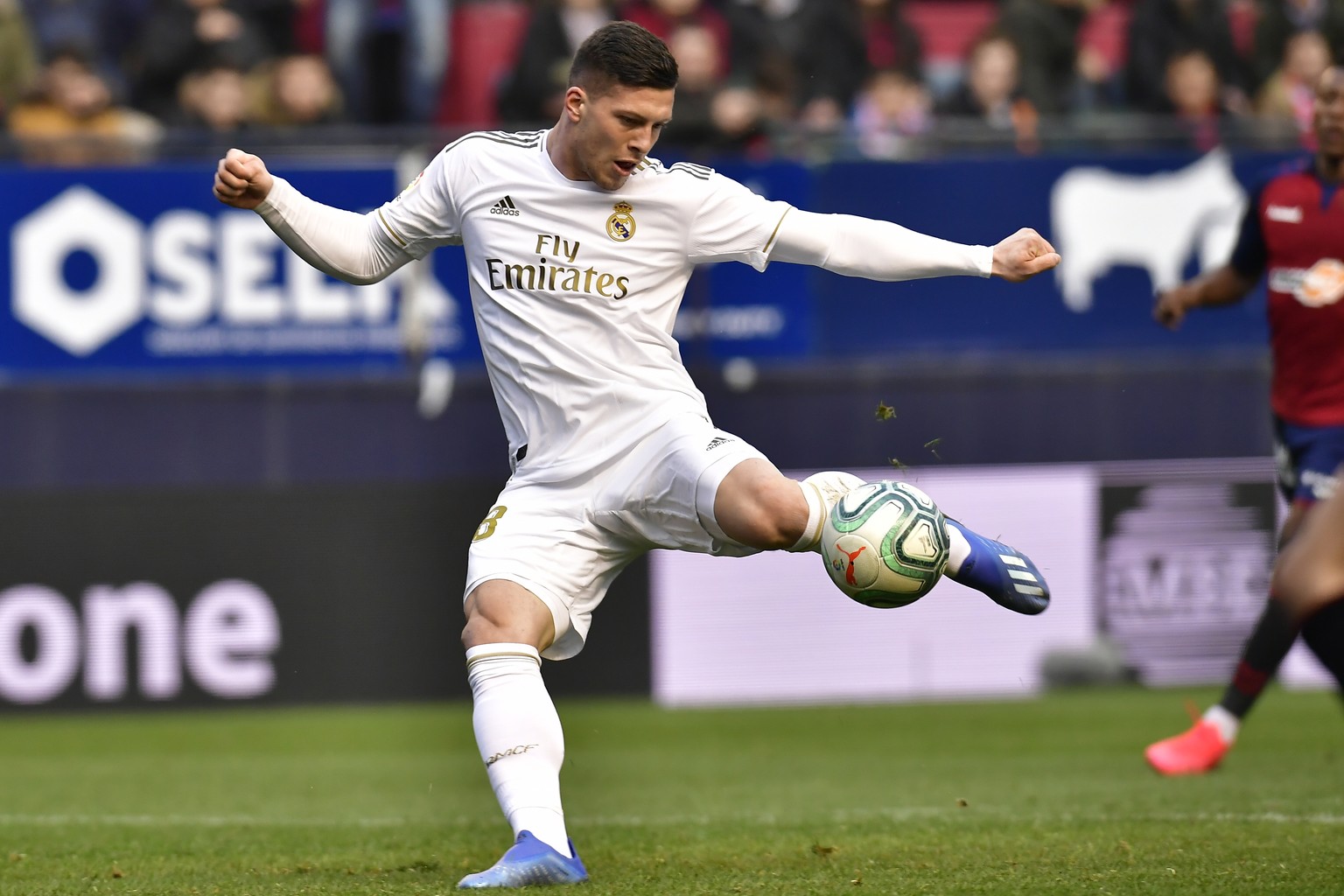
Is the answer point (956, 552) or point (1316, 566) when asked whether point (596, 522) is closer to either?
point (956, 552)

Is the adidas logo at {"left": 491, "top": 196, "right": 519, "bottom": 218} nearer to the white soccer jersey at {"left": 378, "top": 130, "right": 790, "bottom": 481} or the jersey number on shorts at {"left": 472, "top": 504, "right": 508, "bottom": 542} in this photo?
the white soccer jersey at {"left": 378, "top": 130, "right": 790, "bottom": 481}

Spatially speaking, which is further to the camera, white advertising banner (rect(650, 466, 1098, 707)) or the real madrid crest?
white advertising banner (rect(650, 466, 1098, 707))

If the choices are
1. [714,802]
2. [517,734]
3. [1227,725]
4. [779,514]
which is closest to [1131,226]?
[1227,725]

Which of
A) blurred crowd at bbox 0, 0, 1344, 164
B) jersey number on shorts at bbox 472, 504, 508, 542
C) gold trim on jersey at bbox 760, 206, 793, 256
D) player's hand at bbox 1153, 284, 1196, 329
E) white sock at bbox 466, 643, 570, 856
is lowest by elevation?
white sock at bbox 466, 643, 570, 856

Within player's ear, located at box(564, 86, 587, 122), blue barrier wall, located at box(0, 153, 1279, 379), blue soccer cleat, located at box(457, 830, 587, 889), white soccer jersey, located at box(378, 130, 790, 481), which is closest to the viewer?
blue soccer cleat, located at box(457, 830, 587, 889)

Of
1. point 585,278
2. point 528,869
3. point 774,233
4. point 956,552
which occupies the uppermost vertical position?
point 774,233

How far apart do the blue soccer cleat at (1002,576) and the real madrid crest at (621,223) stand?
1.24 metres

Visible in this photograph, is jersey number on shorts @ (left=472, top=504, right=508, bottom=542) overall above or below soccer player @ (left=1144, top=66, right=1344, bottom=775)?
below

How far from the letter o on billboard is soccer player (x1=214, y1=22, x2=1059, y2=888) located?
5.65 meters

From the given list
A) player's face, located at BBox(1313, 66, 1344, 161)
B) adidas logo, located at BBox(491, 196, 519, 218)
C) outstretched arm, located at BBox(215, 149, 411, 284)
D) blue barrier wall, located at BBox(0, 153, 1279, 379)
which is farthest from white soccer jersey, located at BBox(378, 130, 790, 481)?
blue barrier wall, located at BBox(0, 153, 1279, 379)

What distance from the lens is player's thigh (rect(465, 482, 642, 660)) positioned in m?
5.62

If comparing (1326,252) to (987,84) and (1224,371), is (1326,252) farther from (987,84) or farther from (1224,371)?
(987,84)

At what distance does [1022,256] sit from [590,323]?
1240 millimetres

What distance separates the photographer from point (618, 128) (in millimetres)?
5512
